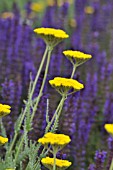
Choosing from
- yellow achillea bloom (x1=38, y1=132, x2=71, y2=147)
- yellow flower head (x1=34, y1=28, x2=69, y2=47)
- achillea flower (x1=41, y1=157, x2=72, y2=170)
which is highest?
yellow flower head (x1=34, y1=28, x2=69, y2=47)

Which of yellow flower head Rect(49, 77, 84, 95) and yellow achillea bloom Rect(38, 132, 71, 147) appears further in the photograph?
yellow flower head Rect(49, 77, 84, 95)

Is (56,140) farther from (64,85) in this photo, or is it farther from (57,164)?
(64,85)

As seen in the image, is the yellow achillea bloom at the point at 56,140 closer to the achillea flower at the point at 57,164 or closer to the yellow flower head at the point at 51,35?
the achillea flower at the point at 57,164

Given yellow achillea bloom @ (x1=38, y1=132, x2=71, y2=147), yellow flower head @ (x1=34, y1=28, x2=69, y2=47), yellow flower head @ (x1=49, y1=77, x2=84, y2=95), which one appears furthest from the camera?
yellow flower head @ (x1=34, y1=28, x2=69, y2=47)

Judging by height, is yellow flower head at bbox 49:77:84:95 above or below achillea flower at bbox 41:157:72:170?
above

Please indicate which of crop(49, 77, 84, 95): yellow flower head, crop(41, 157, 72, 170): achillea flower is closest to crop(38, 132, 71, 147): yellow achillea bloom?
crop(41, 157, 72, 170): achillea flower

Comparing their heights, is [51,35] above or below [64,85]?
above

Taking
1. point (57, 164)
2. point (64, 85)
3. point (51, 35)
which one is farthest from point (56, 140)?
point (51, 35)

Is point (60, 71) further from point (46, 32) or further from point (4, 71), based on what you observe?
point (46, 32)

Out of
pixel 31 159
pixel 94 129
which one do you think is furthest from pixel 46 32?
pixel 94 129

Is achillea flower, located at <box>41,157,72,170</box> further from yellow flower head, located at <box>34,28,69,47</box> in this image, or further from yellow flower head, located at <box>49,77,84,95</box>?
yellow flower head, located at <box>34,28,69,47</box>

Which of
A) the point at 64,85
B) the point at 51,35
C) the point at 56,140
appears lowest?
the point at 56,140
